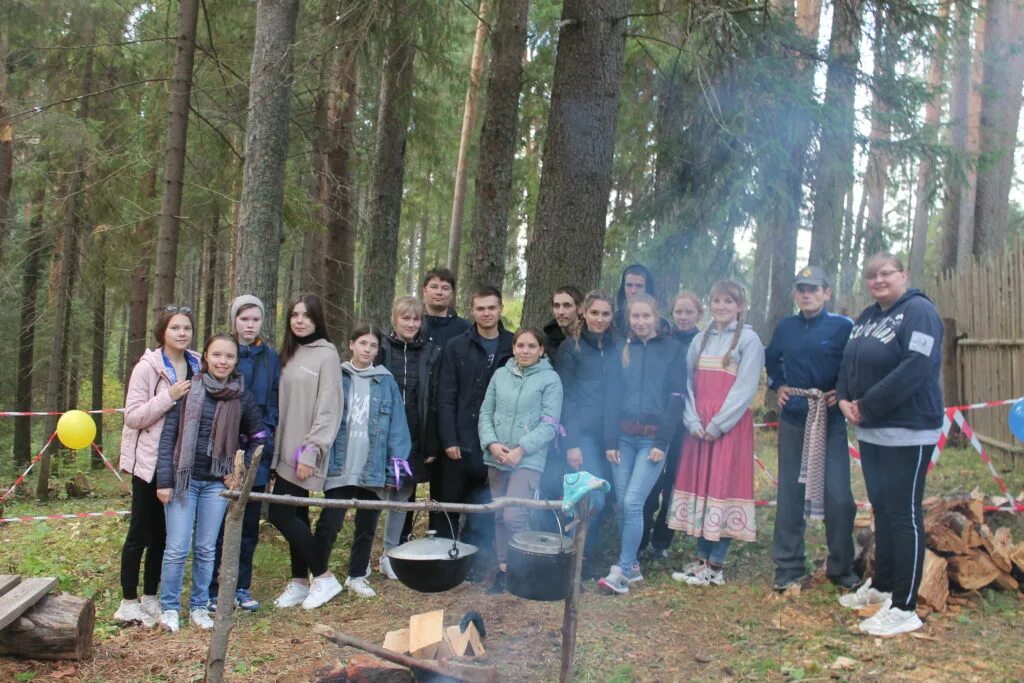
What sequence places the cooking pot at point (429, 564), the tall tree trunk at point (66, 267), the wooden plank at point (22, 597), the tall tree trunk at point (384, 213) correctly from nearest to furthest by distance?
1. the cooking pot at point (429, 564)
2. the wooden plank at point (22, 597)
3. the tall tree trunk at point (384, 213)
4. the tall tree trunk at point (66, 267)

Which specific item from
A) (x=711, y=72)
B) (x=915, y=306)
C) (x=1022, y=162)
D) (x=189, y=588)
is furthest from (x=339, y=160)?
(x=1022, y=162)

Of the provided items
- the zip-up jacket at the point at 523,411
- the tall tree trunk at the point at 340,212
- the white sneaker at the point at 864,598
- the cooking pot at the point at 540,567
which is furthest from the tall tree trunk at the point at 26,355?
the white sneaker at the point at 864,598

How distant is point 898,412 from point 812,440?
0.68 m

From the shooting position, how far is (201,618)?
4.46 meters

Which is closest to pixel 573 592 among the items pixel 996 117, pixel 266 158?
pixel 266 158

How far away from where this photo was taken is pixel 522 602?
4.77 m

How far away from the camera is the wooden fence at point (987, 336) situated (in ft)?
25.0

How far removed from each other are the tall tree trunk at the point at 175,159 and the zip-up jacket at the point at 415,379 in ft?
8.86

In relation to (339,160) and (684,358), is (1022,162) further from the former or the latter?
(684,358)

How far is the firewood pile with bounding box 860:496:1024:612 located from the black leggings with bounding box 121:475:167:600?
4.53m

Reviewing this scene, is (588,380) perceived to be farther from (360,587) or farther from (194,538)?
(194,538)

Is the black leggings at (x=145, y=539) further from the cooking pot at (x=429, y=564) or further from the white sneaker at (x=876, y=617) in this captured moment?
the white sneaker at (x=876, y=617)

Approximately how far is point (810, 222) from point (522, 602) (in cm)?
858

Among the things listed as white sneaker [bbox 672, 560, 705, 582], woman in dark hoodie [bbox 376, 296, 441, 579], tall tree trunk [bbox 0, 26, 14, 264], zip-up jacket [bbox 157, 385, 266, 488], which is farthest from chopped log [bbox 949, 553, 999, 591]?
tall tree trunk [bbox 0, 26, 14, 264]
